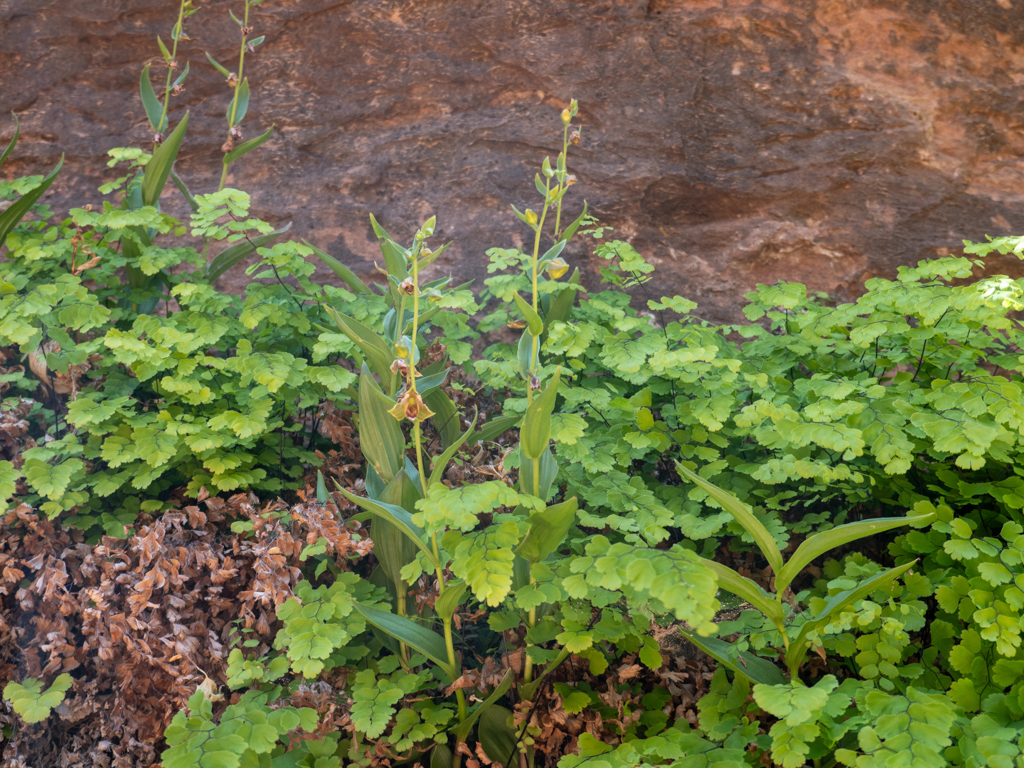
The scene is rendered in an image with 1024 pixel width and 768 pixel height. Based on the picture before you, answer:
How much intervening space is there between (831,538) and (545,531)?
0.63m

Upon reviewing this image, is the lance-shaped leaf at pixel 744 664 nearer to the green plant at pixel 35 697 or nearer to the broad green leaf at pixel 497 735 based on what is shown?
the broad green leaf at pixel 497 735

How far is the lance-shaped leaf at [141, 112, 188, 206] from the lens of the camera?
7.94ft

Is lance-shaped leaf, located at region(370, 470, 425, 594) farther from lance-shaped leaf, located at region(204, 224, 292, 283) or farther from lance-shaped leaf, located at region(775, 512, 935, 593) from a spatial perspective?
lance-shaped leaf, located at region(204, 224, 292, 283)

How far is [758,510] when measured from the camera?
191 cm

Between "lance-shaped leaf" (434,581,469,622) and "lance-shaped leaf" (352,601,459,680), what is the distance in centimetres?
9

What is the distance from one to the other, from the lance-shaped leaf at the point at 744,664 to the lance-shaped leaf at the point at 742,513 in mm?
239

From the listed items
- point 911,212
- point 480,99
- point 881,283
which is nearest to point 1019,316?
point 911,212

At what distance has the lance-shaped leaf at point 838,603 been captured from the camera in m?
1.48

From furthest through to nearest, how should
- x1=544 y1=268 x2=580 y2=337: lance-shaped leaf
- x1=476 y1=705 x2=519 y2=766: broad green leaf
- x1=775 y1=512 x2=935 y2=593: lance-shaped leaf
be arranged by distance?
x1=544 y1=268 x2=580 y2=337: lance-shaped leaf < x1=476 y1=705 x2=519 y2=766: broad green leaf < x1=775 y1=512 x2=935 y2=593: lance-shaped leaf

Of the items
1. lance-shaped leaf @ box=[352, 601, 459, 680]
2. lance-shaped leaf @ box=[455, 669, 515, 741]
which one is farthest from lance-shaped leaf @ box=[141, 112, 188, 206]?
lance-shaped leaf @ box=[455, 669, 515, 741]

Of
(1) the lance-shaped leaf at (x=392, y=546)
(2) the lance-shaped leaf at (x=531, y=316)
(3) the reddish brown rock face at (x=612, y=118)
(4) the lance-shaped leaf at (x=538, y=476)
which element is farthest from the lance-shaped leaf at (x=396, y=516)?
(3) the reddish brown rock face at (x=612, y=118)

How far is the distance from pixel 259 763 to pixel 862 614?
137 centimetres

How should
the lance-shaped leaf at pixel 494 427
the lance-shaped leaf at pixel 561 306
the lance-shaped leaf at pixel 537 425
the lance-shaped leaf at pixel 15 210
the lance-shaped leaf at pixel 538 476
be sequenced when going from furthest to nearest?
the lance-shaped leaf at pixel 561 306 < the lance-shaped leaf at pixel 15 210 < the lance-shaped leaf at pixel 494 427 < the lance-shaped leaf at pixel 538 476 < the lance-shaped leaf at pixel 537 425

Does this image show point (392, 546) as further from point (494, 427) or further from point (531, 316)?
point (531, 316)
